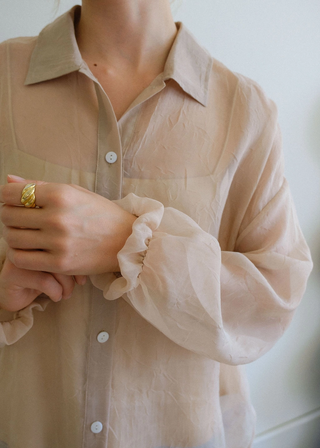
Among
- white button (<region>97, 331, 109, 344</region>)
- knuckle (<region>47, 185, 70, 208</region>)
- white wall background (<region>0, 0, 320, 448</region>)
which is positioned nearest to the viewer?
knuckle (<region>47, 185, 70, 208</region>)

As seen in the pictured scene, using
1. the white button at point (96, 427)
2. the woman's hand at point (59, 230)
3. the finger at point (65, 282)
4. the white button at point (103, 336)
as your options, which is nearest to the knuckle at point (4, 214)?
the woman's hand at point (59, 230)

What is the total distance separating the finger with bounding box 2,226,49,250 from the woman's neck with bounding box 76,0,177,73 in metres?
0.34

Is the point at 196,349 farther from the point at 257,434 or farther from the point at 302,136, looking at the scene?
the point at 257,434

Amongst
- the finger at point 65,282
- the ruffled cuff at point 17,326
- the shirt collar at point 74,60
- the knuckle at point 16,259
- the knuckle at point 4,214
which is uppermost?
the shirt collar at point 74,60

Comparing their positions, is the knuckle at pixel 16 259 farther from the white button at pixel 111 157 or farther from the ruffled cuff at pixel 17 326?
the white button at pixel 111 157

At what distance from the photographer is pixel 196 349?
1.76ft

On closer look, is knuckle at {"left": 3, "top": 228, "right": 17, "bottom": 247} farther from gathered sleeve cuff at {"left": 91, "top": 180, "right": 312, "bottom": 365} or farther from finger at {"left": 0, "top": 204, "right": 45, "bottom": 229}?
gathered sleeve cuff at {"left": 91, "top": 180, "right": 312, "bottom": 365}

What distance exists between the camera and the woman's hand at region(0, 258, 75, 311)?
19.9 inches

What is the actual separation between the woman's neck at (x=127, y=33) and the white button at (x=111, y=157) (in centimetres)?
18

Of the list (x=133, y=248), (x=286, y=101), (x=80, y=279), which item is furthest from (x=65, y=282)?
(x=286, y=101)

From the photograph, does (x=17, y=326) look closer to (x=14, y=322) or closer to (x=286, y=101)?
(x=14, y=322)

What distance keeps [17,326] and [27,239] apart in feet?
0.52

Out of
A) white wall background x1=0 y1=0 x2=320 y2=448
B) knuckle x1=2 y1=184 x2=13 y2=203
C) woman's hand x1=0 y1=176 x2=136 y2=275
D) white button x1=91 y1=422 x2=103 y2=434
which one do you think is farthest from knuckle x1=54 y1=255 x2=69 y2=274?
white wall background x1=0 y1=0 x2=320 y2=448

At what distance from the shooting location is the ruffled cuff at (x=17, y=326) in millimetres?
539
